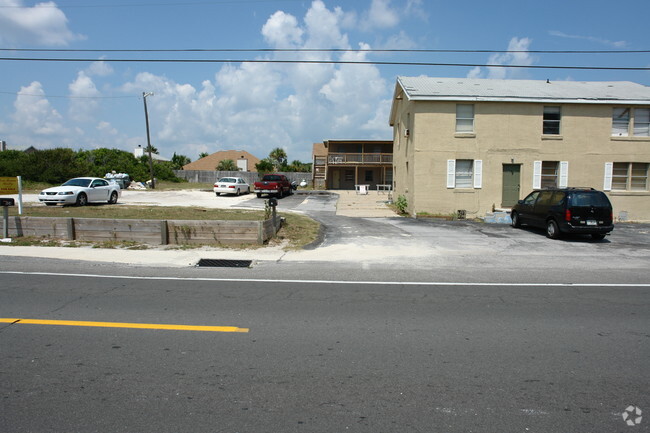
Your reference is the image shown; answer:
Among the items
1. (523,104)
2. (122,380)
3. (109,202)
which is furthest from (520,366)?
(109,202)

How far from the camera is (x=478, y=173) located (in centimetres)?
2122

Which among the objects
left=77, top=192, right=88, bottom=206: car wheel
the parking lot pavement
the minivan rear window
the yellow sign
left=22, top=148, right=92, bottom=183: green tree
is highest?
left=22, top=148, right=92, bottom=183: green tree

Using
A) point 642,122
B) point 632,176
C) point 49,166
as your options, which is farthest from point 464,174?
point 49,166

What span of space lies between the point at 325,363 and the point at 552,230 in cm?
1263

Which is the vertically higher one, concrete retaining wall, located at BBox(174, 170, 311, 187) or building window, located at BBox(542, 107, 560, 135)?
building window, located at BBox(542, 107, 560, 135)

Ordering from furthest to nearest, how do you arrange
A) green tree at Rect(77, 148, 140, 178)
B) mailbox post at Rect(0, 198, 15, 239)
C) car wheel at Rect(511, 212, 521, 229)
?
green tree at Rect(77, 148, 140, 178), car wheel at Rect(511, 212, 521, 229), mailbox post at Rect(0, 198, 15, 239)

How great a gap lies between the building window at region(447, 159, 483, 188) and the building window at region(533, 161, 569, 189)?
2.81 metres

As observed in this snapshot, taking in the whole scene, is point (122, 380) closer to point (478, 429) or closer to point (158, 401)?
point (158, 401)

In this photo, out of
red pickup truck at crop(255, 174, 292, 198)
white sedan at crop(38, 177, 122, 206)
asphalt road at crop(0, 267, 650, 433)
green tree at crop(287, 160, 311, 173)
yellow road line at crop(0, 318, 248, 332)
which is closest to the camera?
asphalt road at crop(0, 267, 650, 433)

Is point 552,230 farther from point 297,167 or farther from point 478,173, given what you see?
point 297,167

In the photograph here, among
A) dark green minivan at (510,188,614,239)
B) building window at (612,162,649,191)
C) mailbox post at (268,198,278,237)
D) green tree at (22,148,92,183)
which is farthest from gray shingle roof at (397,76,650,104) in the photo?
green tree at (22,148,92,183)

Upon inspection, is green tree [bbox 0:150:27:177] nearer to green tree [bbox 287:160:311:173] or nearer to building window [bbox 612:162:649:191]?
green tree [bbox 287:160:311:173]

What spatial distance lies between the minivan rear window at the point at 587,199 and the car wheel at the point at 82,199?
21497 millimetres

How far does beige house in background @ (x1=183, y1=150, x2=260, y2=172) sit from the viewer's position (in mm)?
72125
